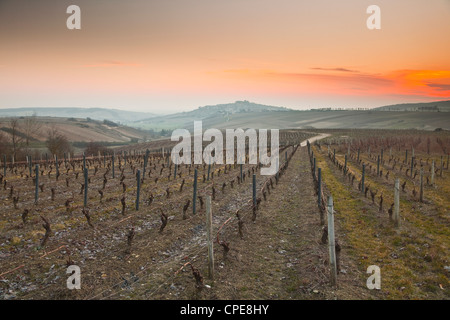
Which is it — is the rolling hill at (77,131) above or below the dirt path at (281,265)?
above

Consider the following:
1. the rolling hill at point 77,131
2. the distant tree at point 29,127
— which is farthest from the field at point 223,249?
the rolling hill at point 77,131

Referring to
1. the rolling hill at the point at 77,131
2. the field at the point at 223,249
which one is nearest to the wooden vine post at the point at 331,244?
the field at the point at 223,249

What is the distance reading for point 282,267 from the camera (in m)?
8.36

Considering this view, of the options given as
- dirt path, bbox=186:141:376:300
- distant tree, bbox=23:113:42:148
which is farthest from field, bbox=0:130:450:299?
distant tree, bbox=23:113:42:148

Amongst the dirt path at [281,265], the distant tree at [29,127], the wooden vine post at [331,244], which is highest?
the distant tree at [29,127]

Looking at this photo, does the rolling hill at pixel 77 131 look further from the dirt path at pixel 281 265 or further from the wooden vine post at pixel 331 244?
the wooden vine post at pixel 331 244

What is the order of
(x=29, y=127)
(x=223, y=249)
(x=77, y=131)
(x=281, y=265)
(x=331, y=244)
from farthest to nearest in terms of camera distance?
(x=77, y=131)
(x=29, y=127)
(x=223, y=249)
(x=281, y=265)
(x=331, y=244)

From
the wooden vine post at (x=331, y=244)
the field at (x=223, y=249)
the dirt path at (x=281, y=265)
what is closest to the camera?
the wooden vine post at (x=331, y=244)

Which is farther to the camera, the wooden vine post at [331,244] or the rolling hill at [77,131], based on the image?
the rolling hill at [77,131]

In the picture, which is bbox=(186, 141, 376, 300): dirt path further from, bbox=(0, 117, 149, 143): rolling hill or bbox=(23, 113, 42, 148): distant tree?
bbox=(0, 117, 149, 143): rolling hill

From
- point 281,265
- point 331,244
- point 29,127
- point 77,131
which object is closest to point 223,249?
point 281,265

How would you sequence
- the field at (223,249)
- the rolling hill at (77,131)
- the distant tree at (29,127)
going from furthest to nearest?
the rolling hill at (77,131) → the distant tree at (29,127) → the field at (223,249)

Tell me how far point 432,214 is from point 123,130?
177 meters

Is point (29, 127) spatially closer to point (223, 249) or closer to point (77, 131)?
point (223, 249)
